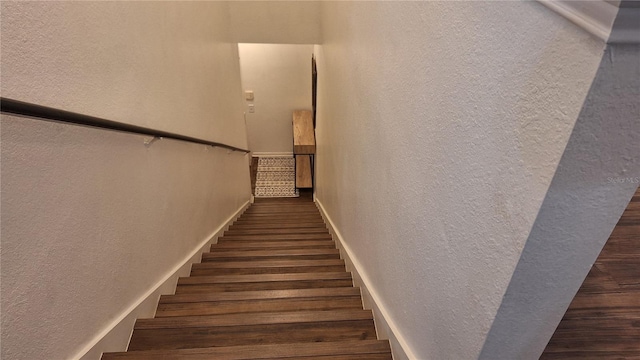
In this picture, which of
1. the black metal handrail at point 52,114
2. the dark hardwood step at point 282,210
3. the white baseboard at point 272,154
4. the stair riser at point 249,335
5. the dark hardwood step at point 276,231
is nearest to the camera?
the black metal handrail at point 52,114

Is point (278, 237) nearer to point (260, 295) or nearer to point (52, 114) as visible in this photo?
point (260, 295)

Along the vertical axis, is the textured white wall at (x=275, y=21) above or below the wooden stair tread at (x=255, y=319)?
above

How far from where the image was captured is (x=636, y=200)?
1.89m

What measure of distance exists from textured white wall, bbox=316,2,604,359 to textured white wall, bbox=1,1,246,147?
1.04 meters

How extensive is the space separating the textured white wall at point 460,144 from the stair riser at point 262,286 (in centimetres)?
51

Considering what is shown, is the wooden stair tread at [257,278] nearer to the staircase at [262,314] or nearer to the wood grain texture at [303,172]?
the staircase at [262,314]

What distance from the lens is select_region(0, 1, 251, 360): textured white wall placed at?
32.1 inches

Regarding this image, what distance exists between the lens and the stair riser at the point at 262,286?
5.76ft

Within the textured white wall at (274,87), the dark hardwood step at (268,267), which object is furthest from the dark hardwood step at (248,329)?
the textured white wall at (274,87)

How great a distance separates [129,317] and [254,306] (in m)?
0.52

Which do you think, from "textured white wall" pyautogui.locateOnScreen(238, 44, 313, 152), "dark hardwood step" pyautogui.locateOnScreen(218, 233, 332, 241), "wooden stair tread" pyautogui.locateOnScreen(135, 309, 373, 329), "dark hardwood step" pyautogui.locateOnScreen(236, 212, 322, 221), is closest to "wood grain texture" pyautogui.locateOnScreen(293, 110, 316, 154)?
"textured white wall" pyautogui.locateOnScreen(238, 44, 313, 152)

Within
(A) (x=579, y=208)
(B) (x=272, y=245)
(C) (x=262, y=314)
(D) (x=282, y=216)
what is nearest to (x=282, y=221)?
(D) (x=282, y=216)

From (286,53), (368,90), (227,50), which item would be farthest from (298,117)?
(368,90)

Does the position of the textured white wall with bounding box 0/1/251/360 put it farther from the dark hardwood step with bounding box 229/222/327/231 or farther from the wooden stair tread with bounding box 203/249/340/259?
the dark hardwood step with bounding box 229/222/327/231
